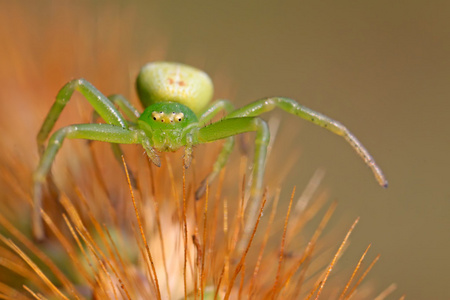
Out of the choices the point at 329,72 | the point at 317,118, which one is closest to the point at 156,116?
the point at 317,118

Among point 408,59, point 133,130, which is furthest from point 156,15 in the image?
point 133,130

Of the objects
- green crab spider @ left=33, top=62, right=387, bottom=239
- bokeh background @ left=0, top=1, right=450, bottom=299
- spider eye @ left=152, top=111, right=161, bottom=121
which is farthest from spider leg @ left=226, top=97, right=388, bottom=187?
bokeh background @ left=0, top=1, right=450, bottom=299

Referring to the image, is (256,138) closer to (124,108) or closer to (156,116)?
(156,116)

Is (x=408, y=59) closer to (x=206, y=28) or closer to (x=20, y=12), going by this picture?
(x=206, y=28)

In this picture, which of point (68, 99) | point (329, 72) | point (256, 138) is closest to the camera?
point (256, 138)

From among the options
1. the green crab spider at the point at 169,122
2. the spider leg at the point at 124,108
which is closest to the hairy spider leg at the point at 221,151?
the green crab spider at the point at 169,122

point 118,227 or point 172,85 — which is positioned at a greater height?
point 172,85

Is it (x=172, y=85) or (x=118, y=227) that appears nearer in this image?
(x=118, y=227)

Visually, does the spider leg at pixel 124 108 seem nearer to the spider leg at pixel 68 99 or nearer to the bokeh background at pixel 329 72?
the spider leg at pixel 68 99
